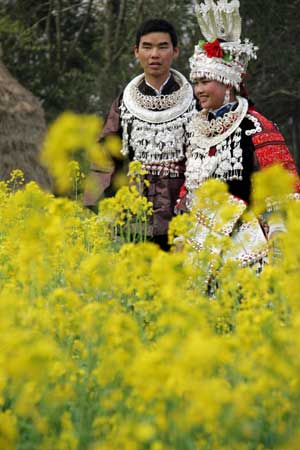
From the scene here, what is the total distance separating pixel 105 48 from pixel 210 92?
497 inches

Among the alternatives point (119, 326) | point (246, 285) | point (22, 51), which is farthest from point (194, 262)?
point (22, 51)

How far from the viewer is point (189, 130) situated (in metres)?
5.78

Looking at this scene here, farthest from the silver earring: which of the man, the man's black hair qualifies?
the man's black hair

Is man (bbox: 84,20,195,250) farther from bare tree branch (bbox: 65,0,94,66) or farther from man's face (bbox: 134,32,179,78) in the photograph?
bare tree branch (bbox: 65,0,94,66)

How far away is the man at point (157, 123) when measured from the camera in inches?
234

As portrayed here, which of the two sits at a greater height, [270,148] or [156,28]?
[156,28]

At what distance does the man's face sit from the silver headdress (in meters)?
0.27

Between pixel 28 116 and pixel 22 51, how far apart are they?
21.7 ft

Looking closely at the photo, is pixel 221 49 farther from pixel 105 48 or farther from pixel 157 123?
pixel 105 48

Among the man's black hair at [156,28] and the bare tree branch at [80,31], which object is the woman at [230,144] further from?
the bare tree branch at [80,31]

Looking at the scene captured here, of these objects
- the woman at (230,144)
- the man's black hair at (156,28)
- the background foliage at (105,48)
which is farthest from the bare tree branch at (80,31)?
the woman at (230,144)

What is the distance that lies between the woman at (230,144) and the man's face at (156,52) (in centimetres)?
37

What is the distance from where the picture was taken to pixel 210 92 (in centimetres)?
545

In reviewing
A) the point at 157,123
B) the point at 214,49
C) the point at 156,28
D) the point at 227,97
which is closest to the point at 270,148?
the point at 227,97
